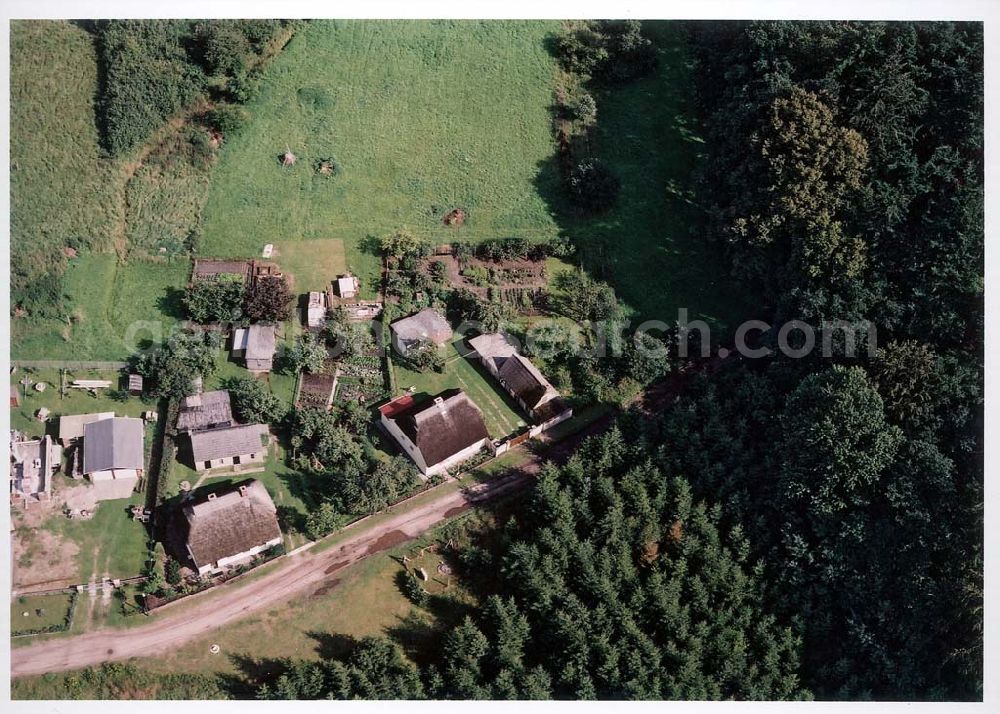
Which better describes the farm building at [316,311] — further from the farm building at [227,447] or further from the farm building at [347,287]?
the farm building at [227,447]

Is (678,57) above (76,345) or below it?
above

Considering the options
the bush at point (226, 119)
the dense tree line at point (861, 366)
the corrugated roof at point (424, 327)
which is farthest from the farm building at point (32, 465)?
the dense tree line at point (861, 366)

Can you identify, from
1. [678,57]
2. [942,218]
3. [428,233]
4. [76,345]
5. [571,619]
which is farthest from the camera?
[678,57]

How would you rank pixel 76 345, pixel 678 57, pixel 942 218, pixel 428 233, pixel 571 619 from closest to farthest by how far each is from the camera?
pixel 571 619, pixel 942 218, pixel 76 345, pixel 428 233, pixel 678 57

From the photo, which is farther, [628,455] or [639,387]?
[639,387]

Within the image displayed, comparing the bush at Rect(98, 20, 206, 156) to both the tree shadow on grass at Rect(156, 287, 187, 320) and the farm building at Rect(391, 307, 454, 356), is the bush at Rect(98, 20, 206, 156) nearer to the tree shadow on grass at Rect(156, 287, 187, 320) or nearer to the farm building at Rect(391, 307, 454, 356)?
the tree shadow on grass at Rect(156, 287, 187, 320)

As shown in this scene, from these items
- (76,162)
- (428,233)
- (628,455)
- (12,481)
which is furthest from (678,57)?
(12,481)

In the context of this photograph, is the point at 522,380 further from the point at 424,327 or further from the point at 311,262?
the point at 311,262

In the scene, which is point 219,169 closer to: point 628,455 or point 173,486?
point 173,486
